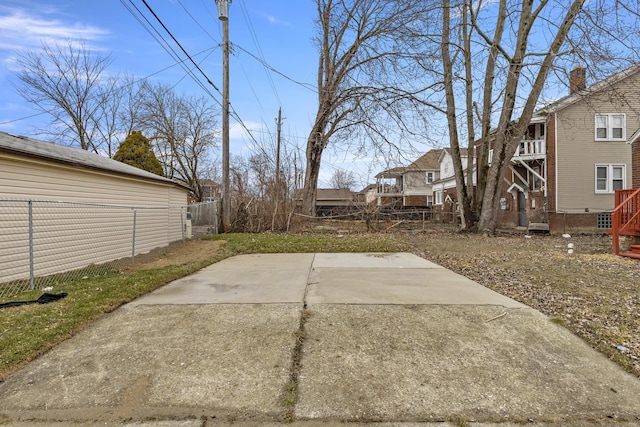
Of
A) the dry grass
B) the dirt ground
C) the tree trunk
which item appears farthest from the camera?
the tree trunk

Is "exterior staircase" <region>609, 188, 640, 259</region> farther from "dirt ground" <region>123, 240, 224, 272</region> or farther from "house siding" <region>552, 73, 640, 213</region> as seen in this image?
"dirt ground" <region>123, 240, 224, 272</region>

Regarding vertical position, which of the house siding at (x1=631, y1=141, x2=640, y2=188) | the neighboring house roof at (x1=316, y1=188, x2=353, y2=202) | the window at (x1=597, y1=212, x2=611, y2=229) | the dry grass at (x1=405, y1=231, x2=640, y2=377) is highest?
the neighboring house roof at (x1=316, y1=188, x2=353, y2=202)

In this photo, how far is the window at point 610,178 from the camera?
58.1 feet

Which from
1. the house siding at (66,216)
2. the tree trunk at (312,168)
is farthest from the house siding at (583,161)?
the house siding at (66,216)

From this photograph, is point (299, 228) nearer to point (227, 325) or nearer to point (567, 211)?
point (227, 325)

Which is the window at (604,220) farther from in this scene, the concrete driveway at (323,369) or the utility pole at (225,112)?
the utility pole at (225,112)

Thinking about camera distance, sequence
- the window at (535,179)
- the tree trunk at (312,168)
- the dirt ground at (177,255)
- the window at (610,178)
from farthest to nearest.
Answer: the tree trunk at (312,168) < the window at (535,179) < the window at (610,178) < the dirt ground at (177,255)

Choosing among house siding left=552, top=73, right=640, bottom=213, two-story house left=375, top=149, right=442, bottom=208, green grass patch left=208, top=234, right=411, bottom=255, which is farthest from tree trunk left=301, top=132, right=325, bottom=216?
two-story house left=375, top=149, right=442, bottom=208

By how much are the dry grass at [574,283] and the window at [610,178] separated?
31.0ft

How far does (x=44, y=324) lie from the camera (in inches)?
147

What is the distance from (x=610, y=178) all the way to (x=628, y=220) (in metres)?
11.2

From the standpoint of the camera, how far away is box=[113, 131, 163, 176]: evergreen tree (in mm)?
22531

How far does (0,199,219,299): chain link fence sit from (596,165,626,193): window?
69.1 feet

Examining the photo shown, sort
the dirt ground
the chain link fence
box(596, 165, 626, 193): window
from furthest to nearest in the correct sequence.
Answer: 1. box(596, 165, 626, 193): window
2. the dirt ground
3. the chain link fence
